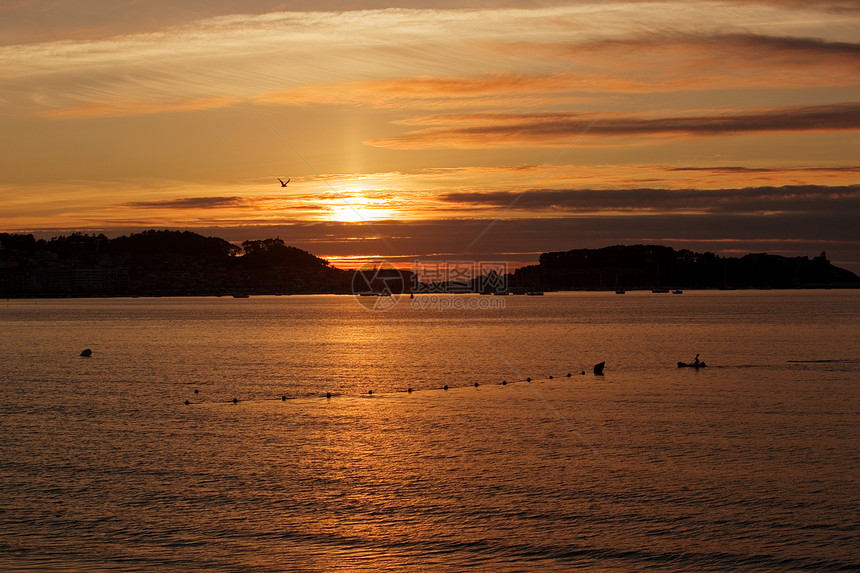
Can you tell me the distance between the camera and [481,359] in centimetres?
7875

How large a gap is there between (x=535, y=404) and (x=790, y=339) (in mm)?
69316

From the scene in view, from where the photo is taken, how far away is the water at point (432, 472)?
2166 centimetres

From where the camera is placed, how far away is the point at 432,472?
97.6ft

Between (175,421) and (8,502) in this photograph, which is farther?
(175,421)

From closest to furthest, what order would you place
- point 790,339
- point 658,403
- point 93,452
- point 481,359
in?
point 93,452 < point 658,403 < point 481,359 < point 790,339

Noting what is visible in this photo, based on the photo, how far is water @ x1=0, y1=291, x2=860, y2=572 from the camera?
21.7m

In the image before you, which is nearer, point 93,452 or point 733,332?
point 93,452

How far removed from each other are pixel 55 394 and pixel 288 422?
20.3 metres

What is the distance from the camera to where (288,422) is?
41469mm

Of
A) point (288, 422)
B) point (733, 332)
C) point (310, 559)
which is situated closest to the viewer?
point (310, 559)

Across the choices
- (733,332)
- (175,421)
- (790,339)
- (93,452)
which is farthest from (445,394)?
(733,332)

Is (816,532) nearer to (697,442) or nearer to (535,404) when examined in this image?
(697,442)

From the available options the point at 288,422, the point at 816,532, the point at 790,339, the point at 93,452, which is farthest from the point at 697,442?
the point at 790,339

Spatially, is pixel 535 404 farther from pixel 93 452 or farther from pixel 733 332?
pixel 733 332
